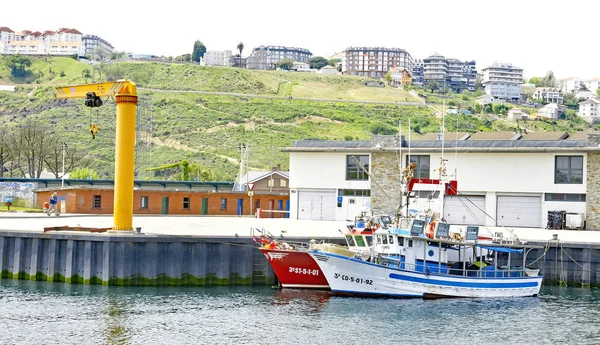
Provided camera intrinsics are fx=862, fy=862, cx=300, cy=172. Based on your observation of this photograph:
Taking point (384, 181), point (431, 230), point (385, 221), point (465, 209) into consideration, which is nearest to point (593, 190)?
point (465, 209)

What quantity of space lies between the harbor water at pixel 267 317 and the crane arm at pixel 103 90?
10.2 metres

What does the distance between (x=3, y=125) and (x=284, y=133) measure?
1819 inches

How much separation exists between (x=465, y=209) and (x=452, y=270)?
15.8 metres

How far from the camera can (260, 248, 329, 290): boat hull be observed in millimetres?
40906

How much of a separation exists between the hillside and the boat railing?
76.4 meters

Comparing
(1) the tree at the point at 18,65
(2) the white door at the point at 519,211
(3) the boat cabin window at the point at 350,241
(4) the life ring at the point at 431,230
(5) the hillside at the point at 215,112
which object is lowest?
(3) the boat cabin window at the point at 350,241

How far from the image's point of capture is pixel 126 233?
140 feet

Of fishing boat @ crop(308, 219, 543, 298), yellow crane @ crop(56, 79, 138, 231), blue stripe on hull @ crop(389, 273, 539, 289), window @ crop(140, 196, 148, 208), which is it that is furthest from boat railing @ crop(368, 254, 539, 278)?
window @ crop(140, 196, 148, 208)

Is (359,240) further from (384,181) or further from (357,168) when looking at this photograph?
(357,168)

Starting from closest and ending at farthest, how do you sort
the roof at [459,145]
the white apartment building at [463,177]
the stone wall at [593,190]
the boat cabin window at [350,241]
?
the boat cabin window at [350,241] → the stone wall at [593,190] → the white apartment building at [463,177] → the roof at [459,145]

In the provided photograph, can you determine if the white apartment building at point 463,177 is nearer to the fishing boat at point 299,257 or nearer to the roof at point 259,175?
the fishing boat at point 299,257

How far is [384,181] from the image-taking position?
58.1m

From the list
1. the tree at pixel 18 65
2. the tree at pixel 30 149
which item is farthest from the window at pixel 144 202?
the tree at pixel 18 65

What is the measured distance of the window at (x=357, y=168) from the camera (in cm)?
5909
